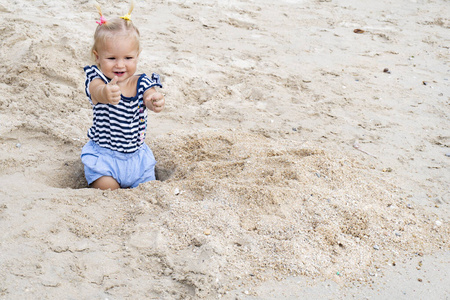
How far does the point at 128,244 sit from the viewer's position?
7.00 feet

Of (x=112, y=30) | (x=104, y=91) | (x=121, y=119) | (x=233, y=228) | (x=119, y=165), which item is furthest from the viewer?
(x=119, y=165)

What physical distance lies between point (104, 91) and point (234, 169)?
3.07ft

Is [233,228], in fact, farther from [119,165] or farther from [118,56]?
[118,56]

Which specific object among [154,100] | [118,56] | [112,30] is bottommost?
[154,100]

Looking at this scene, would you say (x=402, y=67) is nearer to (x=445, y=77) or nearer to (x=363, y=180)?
(x=445, y=77)

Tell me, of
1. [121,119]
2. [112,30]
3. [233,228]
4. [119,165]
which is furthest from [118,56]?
[233,228]

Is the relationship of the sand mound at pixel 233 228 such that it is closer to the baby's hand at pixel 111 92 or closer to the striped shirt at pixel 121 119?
the striped shirt at pixel 121 119

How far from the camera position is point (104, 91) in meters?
2.40

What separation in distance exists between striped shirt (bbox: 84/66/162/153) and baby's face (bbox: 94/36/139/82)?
0.20ft

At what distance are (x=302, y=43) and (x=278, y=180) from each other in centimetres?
304

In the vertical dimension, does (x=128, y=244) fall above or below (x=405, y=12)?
below

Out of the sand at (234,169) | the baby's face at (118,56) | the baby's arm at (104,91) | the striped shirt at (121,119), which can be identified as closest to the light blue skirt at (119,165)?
the striped shirt at (121,119)

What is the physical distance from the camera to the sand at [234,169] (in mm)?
2020

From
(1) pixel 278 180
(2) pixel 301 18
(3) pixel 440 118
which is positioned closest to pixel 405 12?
(2) pixel 301 18
